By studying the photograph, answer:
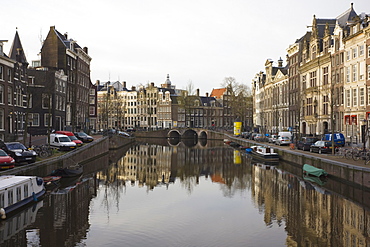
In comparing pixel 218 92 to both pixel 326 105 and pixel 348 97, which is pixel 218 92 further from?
pixel 348 97

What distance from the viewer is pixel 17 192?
21031mm

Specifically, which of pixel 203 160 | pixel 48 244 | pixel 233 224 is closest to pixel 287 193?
pixel 233 224

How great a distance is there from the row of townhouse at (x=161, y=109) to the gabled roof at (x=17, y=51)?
2297 inches

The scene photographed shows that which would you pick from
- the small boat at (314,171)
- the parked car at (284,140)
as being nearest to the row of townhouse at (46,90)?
the small boat at (314,171)

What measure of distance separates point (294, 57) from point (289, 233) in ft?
204

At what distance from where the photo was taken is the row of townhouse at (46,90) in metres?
43.8

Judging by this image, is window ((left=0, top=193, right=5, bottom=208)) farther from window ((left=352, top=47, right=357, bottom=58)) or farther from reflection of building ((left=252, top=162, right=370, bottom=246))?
window ((left=352, top=47, right=357, bottom=58))

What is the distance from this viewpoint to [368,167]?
87.6 ft

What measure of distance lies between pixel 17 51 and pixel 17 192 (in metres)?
38.3

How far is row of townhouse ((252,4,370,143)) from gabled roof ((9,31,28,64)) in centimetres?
4145

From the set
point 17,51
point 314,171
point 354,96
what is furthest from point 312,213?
point 17,51

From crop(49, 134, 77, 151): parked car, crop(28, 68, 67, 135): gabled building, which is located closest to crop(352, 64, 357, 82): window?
crop(49, 134, 77, 151): parked car

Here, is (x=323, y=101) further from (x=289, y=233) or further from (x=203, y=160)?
(x=289, y=233)

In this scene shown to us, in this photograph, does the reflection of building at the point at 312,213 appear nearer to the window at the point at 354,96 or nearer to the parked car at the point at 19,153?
the parked car at the point at 19,153
